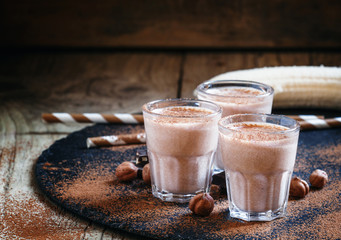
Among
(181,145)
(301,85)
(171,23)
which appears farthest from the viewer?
(171,23)

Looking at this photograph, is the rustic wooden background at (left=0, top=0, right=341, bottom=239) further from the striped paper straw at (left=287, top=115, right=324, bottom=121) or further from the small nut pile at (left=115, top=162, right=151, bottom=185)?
the small nut pile at (left=115, top=162, right=151, bottom=185)

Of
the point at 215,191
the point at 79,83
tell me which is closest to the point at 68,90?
the point at 79,83

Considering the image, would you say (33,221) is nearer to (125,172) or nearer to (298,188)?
(125,172)

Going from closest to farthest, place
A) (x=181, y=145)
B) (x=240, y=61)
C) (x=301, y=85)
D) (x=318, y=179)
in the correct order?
(x=181, y=145) < (x=318, y=179) < (x=301, y=85) < (x=240, y=61)

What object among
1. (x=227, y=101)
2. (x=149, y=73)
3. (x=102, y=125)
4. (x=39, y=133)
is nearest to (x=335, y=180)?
(x=227, y=101)

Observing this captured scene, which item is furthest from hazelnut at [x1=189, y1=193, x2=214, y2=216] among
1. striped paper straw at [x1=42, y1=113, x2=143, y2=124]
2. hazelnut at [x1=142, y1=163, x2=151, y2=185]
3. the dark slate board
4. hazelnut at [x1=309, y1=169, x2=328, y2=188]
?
striped paper straw at [x1=42, y1=113, x2=143, y2=124]

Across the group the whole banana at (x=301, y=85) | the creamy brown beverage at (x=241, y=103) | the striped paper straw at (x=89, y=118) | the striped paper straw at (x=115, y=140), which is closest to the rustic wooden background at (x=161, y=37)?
the whole banana at (x=301, y=85)

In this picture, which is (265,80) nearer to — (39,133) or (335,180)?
(335,180)
